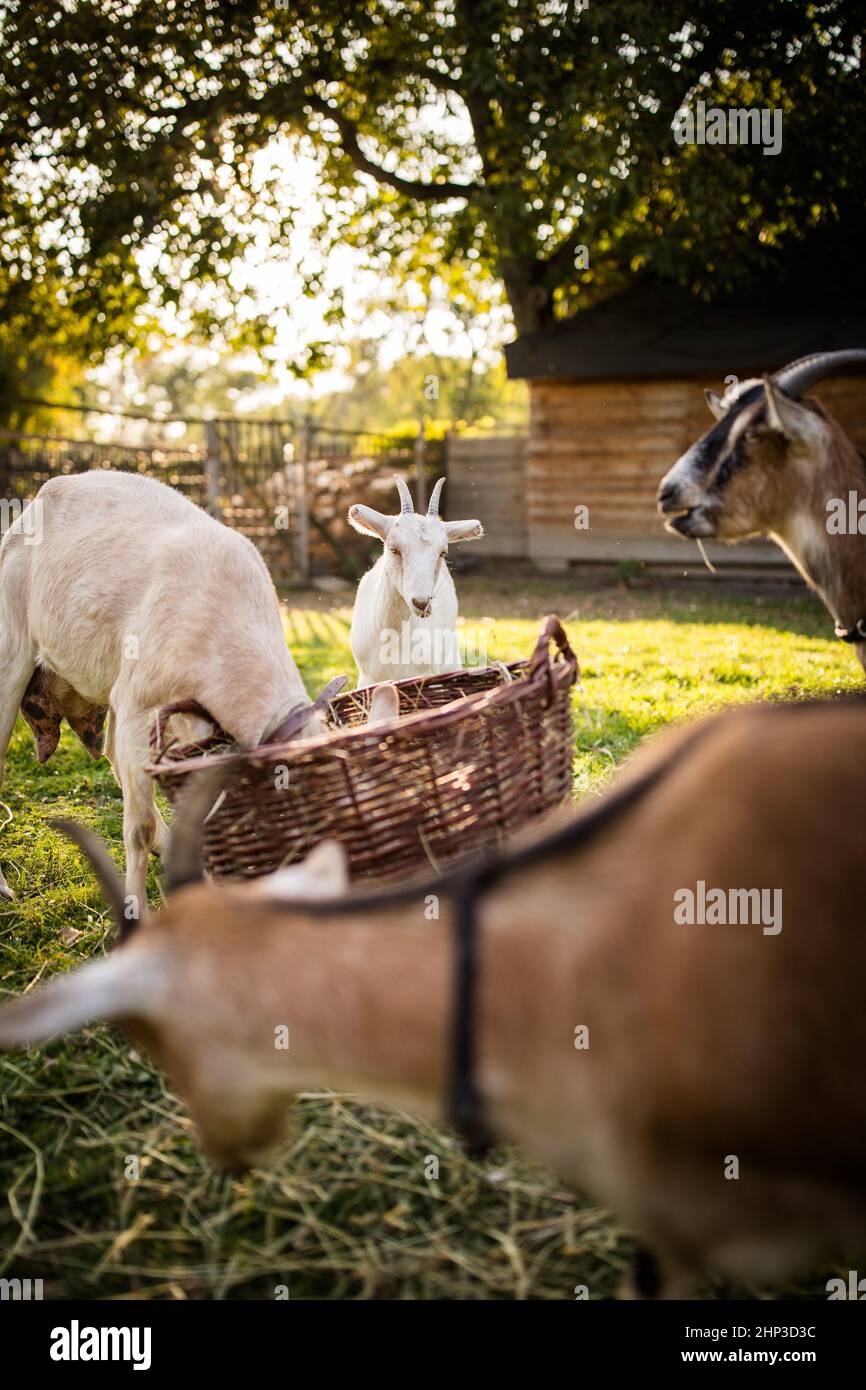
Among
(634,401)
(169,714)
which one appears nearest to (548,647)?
(169,714)

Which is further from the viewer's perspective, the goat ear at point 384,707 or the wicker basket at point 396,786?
the goat ear at point 384,707

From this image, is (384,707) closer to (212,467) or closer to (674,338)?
(212,467)

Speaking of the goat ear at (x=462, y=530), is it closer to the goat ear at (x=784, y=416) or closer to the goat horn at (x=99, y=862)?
the goat ear at (x=784, y=416)

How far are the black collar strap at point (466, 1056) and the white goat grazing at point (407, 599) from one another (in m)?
3.75

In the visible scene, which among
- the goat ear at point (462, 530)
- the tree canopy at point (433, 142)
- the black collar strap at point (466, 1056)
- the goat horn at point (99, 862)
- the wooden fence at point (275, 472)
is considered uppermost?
the tree canopy at point (433, 142)

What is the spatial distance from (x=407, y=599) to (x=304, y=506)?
11533mm

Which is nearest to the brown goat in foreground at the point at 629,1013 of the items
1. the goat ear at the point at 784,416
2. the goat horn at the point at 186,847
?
the goat horn at the point at 186,847

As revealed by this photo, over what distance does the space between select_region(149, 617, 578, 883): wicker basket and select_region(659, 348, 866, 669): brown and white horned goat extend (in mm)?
1145

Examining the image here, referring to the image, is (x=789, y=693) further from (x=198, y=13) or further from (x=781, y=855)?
(x=198, y=13)

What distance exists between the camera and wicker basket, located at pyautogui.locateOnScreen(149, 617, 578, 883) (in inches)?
112

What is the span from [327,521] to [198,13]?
7.53m

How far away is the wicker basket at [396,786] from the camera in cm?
285

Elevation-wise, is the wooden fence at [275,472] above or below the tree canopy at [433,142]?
below
